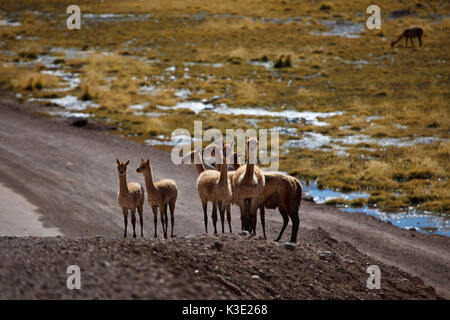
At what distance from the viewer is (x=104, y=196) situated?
75.8 ft

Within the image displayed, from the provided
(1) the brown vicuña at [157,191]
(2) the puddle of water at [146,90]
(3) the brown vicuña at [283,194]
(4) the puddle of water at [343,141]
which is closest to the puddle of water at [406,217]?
(3) the brown vicuña at [283,194]

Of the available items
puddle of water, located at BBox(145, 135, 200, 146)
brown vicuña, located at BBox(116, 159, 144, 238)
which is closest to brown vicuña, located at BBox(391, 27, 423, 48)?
puddle of water, located at BBox(145, 135, 200, 146)

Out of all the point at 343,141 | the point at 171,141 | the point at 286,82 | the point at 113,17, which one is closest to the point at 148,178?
the point at 171,141

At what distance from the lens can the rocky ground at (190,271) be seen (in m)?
9.41

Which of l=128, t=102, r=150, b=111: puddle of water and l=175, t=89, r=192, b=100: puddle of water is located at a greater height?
l=175, t=89, r=192, b=100: puddle of water

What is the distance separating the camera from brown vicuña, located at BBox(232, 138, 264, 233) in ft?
49.2

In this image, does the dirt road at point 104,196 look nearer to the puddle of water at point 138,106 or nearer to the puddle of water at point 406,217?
the puddle of water at point 406,217

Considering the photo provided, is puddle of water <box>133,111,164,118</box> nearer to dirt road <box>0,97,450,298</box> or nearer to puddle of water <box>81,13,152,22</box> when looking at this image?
dirt road <box>0,97,450,298</box>

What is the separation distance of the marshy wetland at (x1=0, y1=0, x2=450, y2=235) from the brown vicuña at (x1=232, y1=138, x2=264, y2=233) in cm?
764

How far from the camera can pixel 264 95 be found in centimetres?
4153

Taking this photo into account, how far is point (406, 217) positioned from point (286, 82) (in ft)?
81.7

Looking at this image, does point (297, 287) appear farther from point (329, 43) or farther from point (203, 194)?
point (329, 43)

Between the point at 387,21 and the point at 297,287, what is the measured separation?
60.8 m
